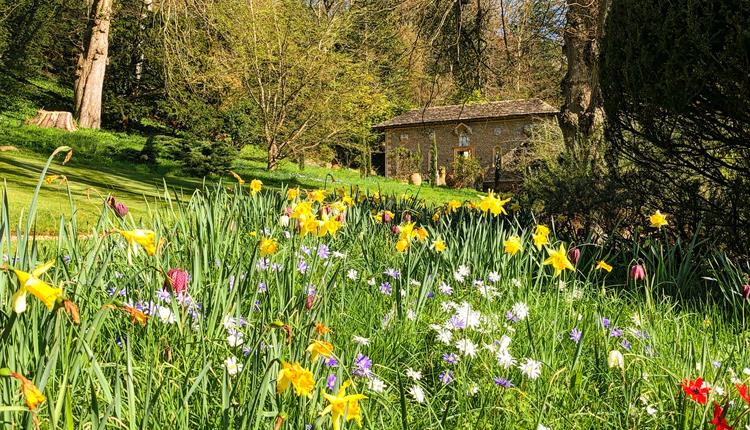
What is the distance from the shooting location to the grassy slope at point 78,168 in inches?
277

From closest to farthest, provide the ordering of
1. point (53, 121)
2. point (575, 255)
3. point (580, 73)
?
point (575, 255)
point (580, 73)
point (53, 121)

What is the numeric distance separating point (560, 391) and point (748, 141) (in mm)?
2935

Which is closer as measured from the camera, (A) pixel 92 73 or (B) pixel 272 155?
(B) pixel 272 155

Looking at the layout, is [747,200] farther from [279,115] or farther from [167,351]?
[279,115]

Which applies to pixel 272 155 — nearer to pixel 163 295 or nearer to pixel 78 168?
pixel 78 168

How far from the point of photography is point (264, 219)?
3.77 metres

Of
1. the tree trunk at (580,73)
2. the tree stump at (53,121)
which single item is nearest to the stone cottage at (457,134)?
the tree stump at (53,121)

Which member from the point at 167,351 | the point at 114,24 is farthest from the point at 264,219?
the point at 114,24

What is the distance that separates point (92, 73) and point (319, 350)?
61.3ft

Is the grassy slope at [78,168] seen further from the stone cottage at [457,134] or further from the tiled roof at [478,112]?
the tiled roof at [478,112]

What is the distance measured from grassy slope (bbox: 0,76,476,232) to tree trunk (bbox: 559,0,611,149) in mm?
2618

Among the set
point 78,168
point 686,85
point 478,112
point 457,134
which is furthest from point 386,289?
point 457,134

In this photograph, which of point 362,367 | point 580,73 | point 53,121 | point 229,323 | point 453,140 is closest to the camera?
point 362,367

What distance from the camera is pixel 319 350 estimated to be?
108cm
